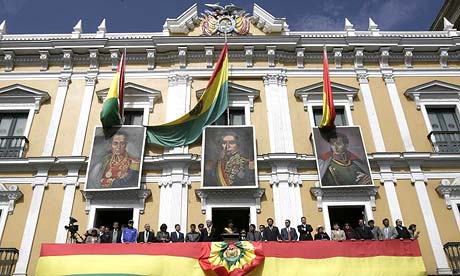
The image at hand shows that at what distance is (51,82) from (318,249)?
11033 mm

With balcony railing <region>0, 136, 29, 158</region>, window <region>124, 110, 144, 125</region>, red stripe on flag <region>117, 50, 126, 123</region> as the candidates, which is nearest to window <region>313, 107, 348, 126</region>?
window <region>124, 110, 144, 125</region>

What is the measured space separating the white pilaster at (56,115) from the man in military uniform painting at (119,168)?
1.94m

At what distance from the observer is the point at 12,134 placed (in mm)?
15094

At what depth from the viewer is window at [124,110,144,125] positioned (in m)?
15.6

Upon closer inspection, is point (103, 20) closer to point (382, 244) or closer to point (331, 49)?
point (331, 49)

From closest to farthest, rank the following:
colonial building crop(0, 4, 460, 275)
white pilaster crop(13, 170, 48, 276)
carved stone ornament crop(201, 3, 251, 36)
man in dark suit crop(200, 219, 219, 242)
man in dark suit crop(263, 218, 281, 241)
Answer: man in dark suit crop(200, 219, 219, 242) → man in dark suit crop(263, 218, 281, 241) → white pilaster crop(13, 170, 48, 276) → colonial building crop(0, 4, 460, 275) → carved stone ornament crop(201, 3, 251, 36)

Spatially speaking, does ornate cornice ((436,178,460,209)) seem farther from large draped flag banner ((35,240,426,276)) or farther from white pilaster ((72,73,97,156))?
white pilaster ((72,73,97,156))

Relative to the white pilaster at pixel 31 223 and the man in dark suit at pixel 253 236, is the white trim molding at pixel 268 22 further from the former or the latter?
the white pilaster at pixel 31 223

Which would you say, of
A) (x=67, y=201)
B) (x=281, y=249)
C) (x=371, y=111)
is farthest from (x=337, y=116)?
(x=67, y=201)

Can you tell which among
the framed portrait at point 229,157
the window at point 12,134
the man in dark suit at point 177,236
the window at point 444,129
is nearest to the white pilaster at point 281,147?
the framed portrait at point 229,157

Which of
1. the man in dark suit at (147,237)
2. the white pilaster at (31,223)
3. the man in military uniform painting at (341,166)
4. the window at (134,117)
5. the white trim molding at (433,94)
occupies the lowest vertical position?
the man in dark suit at (147,237)

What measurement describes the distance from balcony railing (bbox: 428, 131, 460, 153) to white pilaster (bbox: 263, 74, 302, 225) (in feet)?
14.8

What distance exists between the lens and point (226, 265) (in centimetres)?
1055

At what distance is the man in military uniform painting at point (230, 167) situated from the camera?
13.6 metres
